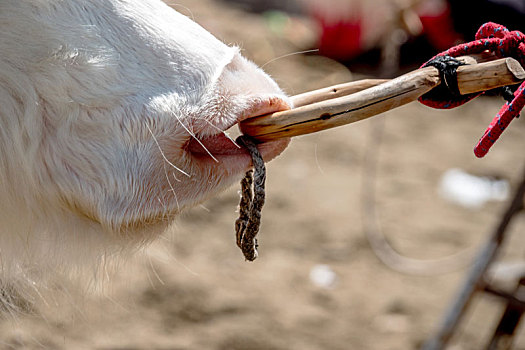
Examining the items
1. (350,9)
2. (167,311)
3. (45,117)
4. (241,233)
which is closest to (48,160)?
(45,117)

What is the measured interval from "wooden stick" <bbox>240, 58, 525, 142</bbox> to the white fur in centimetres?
7

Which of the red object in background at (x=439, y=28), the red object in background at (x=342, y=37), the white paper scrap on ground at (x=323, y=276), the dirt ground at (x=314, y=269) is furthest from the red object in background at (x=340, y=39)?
the white paper scrap on ground at (x=323, y=276)

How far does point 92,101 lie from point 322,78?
3389 millimetres

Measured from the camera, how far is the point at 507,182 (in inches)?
130

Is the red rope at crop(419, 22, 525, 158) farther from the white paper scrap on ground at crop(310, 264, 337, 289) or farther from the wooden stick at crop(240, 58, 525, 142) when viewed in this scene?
the white paper scrap on ground at crop(310, 264, 337, 289)

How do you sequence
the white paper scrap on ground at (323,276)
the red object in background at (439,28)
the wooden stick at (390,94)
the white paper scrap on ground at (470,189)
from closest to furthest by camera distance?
the wooden stick at (390,94) → the white paper scrap on ground at (323,276) → the white paper scrap on ground at (470,189) → the red object in background at (439,28)

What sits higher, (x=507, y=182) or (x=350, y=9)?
(x=350, y=9)

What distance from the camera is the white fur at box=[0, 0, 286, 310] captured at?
0.89 meters

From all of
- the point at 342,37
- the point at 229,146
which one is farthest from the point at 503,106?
the point at 342,37

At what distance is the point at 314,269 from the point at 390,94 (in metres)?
1.63

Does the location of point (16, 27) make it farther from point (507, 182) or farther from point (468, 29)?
point (507, 182)

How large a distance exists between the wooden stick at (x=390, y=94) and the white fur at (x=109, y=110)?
67 mm

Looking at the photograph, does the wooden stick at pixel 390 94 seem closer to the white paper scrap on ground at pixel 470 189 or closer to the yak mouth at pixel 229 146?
the yak mouth at pixel 229 146

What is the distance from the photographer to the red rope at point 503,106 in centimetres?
92
